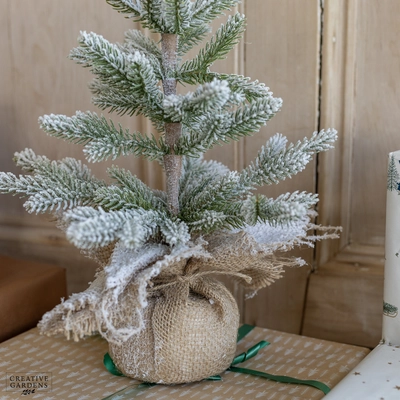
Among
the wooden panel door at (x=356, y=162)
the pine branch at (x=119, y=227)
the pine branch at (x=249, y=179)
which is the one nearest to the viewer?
the pine branch at (x=119, y=227)

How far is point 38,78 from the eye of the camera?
103cm

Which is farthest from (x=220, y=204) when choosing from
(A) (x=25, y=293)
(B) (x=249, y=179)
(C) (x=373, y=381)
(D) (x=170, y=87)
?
(A) (x=25, y=293)

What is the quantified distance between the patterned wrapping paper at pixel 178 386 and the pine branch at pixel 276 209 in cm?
24

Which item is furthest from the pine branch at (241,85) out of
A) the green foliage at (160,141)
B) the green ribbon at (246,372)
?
the green ribbon at (246,372)

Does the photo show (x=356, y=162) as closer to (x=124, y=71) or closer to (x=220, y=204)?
(x=220, y=204)

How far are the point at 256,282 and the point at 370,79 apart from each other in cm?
36

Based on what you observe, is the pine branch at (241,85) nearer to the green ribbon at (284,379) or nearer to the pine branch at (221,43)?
the pine branch at (221,43)

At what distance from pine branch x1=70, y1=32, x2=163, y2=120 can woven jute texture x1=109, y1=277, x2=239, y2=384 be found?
0.69ft

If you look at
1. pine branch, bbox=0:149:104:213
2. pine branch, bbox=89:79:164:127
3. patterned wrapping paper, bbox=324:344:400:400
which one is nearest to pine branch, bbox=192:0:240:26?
pine branch, bbox=89:79:164:127

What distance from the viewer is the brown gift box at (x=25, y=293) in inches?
30.5

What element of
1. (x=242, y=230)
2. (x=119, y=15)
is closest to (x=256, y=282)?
(x=242, y=230)

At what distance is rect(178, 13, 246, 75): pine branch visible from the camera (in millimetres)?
567

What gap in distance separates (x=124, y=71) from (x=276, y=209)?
0.21m

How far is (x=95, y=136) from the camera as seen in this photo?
0.57m
